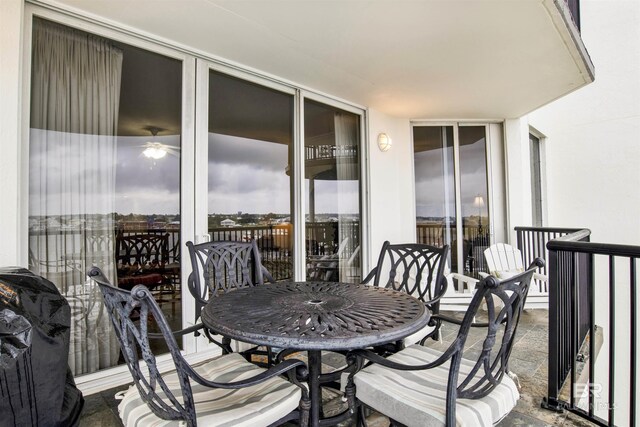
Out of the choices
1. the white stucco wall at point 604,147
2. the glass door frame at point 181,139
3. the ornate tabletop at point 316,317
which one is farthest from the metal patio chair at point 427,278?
the white stucco wall at point 604,147

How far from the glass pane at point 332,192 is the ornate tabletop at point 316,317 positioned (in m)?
1.82

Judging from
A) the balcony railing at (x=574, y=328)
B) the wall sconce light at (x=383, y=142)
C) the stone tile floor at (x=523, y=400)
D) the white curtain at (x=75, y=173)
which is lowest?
the stone tile floor at (x=523, y=400)

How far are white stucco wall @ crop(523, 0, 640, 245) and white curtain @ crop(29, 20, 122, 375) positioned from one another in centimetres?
596

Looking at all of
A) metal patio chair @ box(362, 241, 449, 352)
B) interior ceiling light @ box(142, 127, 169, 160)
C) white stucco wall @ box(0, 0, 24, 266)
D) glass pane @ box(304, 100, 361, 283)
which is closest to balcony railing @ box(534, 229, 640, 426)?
metal patio chair @ box(362, 241, 449, 352)

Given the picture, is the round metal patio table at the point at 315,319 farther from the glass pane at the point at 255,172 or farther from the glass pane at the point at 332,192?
the glass pane at the point at 332,192

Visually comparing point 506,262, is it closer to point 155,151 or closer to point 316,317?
point 316,317

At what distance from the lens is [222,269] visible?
2355 millimetres

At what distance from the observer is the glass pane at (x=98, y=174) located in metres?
2.07

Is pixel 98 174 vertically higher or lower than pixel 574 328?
higher

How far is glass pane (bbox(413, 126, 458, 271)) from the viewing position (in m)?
4.82

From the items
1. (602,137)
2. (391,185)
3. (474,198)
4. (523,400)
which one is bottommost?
(523,400)

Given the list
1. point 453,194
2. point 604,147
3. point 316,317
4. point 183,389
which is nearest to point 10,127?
point 183,389

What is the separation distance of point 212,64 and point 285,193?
1.39 meters

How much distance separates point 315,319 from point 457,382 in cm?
58
